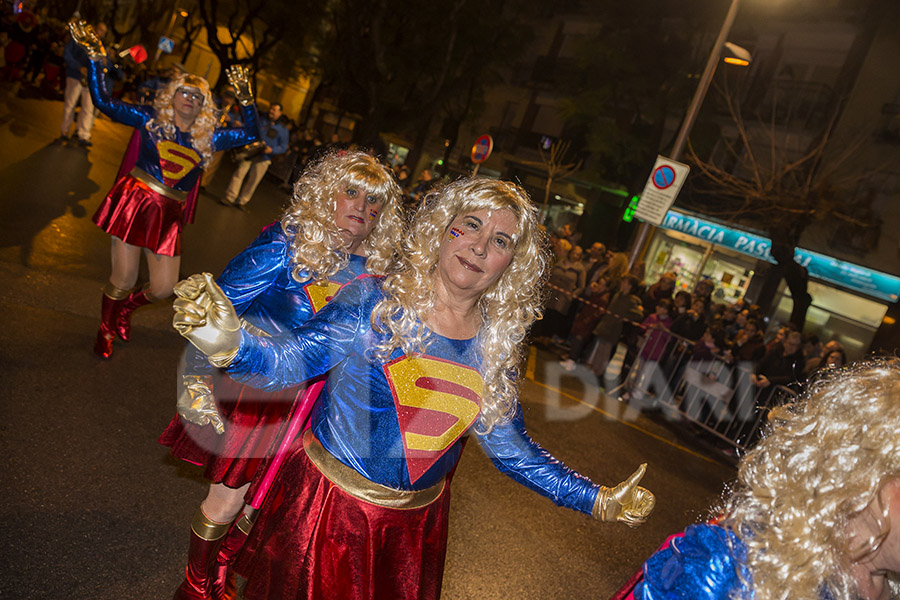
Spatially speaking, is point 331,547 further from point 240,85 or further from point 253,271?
point 240,85

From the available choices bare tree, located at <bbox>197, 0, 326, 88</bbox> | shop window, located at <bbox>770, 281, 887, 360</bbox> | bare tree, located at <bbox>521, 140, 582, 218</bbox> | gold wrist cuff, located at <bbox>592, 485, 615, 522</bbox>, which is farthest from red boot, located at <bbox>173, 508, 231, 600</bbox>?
bare tree, located at <bbox>197, 0, 326, 88</bbox>

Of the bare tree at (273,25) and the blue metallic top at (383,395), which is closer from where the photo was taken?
the blue metallic top at (383,395)

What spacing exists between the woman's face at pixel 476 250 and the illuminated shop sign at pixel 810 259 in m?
14.5

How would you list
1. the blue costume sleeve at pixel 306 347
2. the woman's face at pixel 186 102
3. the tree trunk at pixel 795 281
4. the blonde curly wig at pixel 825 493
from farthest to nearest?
1. the tree trunk at pixel 795 281
2. the woman's face at pixel 186 102
3. the blue costume sleeve at pixel 306 347
4. the blonde curly wig at pixel 825 493

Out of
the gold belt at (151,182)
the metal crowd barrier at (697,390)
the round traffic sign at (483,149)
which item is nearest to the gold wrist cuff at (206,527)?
the gold belt at (151,182)

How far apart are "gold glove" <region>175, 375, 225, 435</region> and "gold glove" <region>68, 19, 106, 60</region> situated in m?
4.00

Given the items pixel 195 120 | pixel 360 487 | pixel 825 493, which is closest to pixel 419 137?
pixel 195 120

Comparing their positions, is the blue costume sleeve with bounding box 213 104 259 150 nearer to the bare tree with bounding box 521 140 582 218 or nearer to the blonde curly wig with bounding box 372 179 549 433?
the blonde curly wig with bounding box 372 179 549 433

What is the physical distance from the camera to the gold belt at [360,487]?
2.01 metres

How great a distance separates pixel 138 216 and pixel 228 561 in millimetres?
2892

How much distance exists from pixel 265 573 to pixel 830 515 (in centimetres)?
169

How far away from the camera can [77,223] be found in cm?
759

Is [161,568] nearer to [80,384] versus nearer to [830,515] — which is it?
[80,384]

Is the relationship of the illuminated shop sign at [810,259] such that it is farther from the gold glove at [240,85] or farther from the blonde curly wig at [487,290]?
the blonde curly wig at [487,290]
